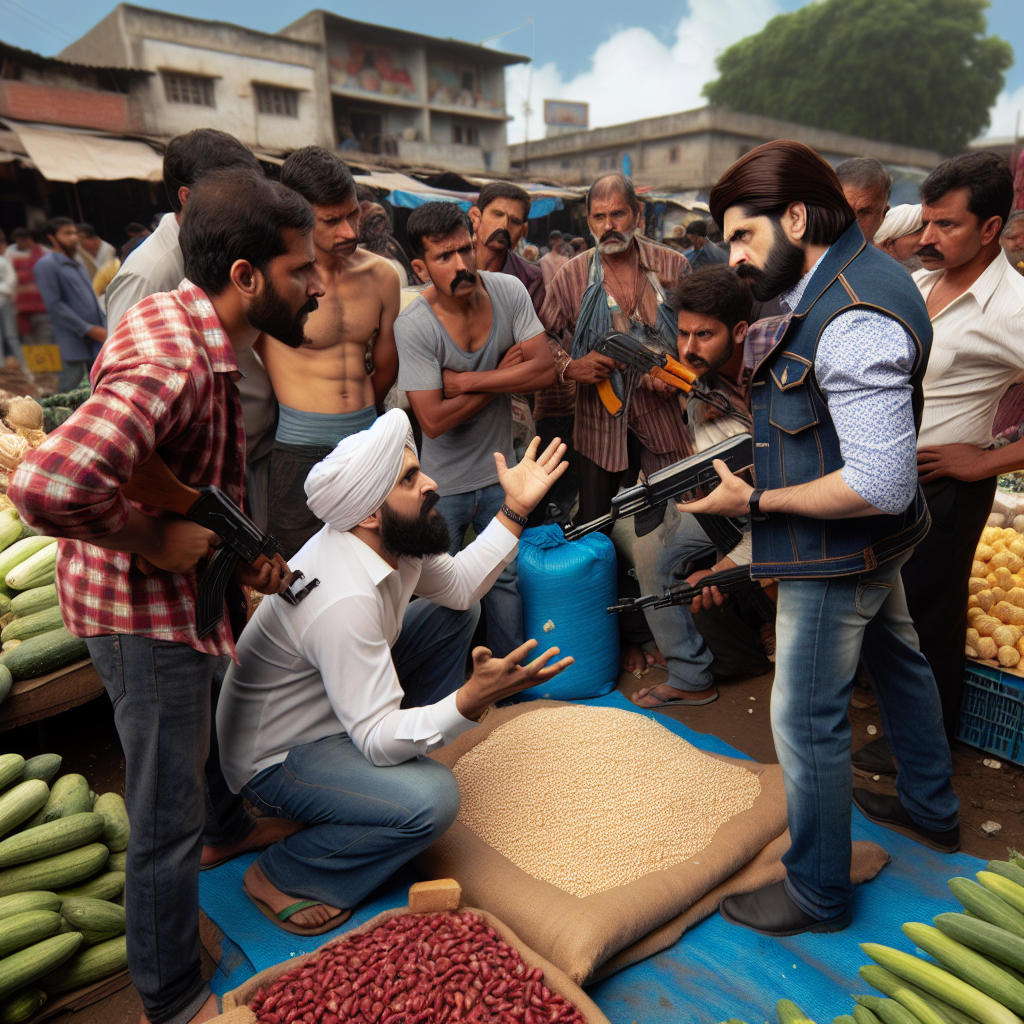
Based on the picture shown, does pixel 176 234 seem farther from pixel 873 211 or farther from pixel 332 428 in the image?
pixel 873 211

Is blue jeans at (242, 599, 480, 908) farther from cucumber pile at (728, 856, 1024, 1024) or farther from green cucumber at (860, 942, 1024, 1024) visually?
green cucumber at (860, 942, 1024, 1024)

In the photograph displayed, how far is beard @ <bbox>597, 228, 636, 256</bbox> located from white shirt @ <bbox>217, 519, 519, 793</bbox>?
6.23 ft

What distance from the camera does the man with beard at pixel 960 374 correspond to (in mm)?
2373

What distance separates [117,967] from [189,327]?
1.73 meters

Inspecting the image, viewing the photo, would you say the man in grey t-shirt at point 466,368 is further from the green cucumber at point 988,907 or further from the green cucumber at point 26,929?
the green cucumber at point 988,907

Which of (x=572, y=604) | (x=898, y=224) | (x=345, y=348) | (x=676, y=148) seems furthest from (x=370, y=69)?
(x=572, y=604)

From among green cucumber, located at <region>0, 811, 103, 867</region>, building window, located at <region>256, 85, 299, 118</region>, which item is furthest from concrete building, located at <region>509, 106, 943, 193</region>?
green cucumber, located at <region>0, 811, 103, 867</region>

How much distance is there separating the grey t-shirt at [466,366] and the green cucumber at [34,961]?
6.44 feet

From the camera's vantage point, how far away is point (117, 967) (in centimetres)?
203

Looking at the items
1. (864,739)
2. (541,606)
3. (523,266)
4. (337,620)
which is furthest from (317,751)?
(523,266)

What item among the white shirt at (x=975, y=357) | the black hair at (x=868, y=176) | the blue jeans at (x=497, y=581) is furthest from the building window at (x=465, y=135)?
the white shirt at (x=975, y=357)

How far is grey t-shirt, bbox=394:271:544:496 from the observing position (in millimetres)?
3197

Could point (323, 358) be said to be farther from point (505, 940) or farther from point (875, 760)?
point (875, 760)

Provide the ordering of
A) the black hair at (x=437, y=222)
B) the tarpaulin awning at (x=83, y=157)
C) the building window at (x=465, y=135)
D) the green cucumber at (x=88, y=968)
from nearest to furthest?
the green cucumber at (x=88, y=968) → the black hair at (x=437, y=222) → the tarpaulin awning at (x=83, y=157) → the building window at (x=465, y=135)
